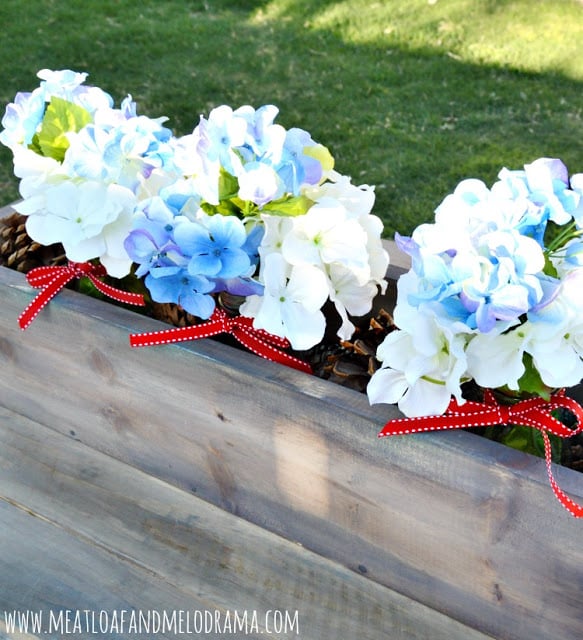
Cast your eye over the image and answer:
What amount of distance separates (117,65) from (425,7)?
5.57 feet

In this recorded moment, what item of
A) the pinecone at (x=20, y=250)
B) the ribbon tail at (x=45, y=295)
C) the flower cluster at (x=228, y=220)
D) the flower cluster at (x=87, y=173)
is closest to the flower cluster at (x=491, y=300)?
the flower cluster at (x=228, y=220)

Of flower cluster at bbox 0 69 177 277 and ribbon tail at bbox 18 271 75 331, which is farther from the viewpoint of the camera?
ribbon tail at bbox 18 271 75 331

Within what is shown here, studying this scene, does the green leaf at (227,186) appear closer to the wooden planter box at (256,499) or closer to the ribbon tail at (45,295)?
the wooden planter box at (256,499)

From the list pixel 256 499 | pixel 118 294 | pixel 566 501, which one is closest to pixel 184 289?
pixel 118 294

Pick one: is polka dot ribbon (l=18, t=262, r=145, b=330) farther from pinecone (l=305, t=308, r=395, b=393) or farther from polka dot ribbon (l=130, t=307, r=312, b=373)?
pinecone (l=305, t=308, r=395, b=393)

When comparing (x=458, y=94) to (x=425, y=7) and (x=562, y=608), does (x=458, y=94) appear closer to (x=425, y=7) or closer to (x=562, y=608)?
(x=425, y=7)

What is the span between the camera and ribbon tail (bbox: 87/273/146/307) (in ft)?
3.95

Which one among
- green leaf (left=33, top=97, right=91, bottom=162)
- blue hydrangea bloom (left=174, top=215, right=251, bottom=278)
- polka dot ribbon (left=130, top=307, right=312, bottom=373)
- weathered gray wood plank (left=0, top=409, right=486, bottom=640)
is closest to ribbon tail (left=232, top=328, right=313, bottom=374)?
polka dot ribbon (left=130, top=307, right=312, bottom=373)

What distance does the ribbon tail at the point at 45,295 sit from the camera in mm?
1229

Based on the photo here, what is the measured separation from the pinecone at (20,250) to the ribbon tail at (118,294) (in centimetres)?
19

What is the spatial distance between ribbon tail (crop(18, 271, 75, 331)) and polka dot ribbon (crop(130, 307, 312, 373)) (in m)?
0.20

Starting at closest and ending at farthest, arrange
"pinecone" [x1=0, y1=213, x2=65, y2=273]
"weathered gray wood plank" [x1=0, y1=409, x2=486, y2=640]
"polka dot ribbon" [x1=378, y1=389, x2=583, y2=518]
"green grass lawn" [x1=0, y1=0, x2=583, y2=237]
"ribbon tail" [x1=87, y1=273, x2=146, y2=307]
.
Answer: "polka dot ribbon" [x1=378, y1=389, x2=583, y2=518], "weathered gray wood plank" [x1=0, y1=409, x2=486, y2=640], "ribbon tail" [x1=87, y1=273, x2=146, y2=307], "pinecone" [x1=0, y1=213, x2=65, y2=273], "green grass lawn" [x1=0, y1=0, x2=583, y2=237]

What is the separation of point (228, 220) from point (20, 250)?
589mm

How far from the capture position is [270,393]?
40.3 inches
